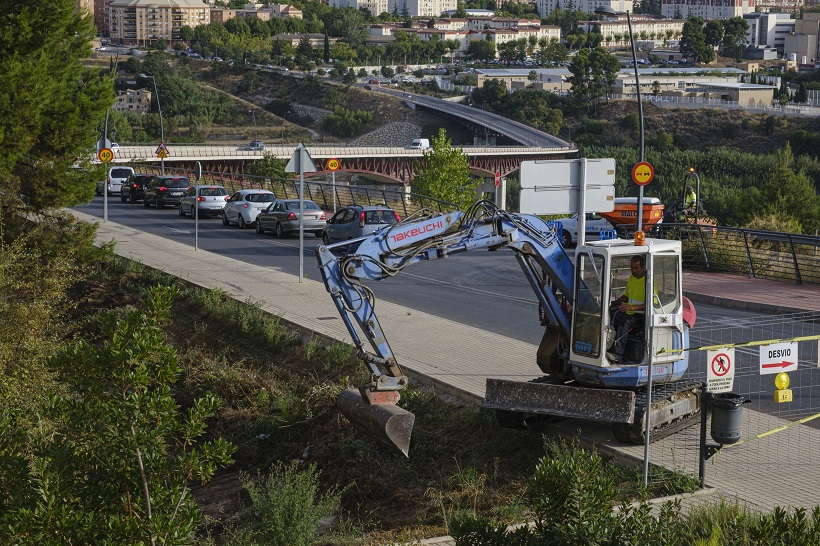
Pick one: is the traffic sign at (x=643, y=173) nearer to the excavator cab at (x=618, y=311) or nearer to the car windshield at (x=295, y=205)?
the car windshield at (x=295, y=205)

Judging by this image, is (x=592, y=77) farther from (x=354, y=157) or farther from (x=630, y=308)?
(x=630, y=308)

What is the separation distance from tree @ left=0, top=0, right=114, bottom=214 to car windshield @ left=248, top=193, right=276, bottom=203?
12.4 m

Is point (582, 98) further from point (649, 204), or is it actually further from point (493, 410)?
point (493, 410)

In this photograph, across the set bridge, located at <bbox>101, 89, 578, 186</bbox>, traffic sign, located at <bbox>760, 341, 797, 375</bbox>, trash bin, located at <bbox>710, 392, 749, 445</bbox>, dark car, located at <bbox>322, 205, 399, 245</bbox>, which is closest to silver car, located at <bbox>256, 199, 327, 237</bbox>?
dark car, located at <bbox>322, 205, 399, 245</bbox>

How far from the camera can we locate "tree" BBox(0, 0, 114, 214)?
2217 cm

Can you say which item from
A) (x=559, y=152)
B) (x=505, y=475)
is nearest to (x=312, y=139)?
(x=559, y=152)

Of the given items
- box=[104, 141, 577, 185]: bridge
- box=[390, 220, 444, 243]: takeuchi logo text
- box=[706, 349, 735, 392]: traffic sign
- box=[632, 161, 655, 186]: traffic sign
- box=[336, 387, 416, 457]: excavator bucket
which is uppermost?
box=[390, 220, 444, 243]: takeuchi logo text

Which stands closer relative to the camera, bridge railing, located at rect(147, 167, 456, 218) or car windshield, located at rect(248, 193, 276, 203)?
car windshield, located at rect(248, 193, 276, 203)

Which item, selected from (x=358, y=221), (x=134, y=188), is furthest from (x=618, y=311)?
(x=134, y=188)

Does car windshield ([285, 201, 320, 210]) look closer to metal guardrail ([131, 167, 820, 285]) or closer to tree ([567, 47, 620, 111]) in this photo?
metal guardrail ([131, 167, 820, 285])

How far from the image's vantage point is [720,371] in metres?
A: 9.99

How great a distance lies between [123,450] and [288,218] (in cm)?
2690

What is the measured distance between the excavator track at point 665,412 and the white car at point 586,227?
59.8 feet

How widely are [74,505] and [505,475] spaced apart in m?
5.74
